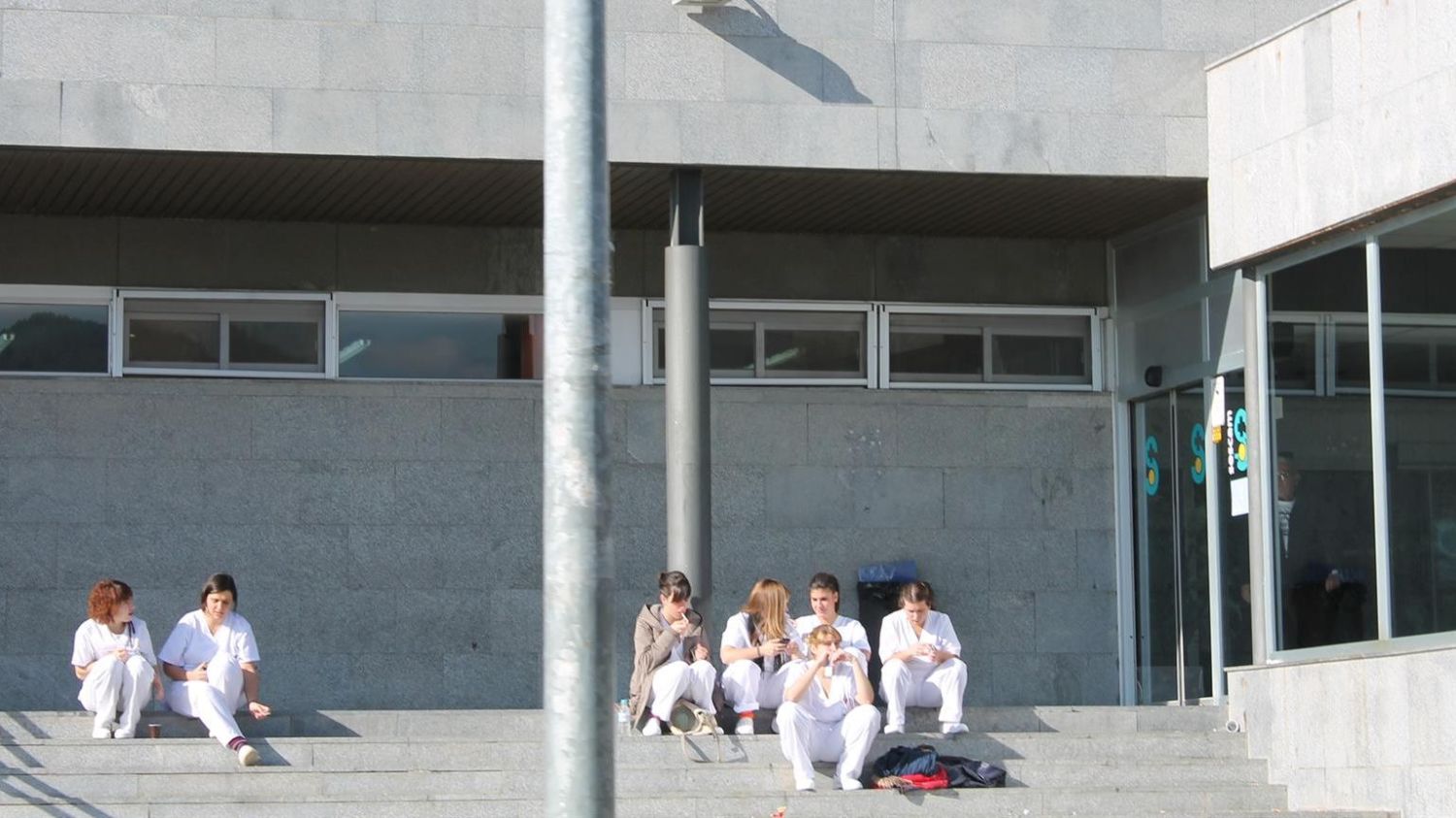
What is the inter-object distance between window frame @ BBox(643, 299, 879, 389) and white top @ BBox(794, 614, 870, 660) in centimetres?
376

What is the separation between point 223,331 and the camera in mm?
17016

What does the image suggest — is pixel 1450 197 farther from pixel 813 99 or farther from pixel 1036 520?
pixel 1036 520

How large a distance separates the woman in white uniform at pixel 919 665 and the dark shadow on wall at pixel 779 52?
3.48 m

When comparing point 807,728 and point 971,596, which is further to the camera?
point 971,596

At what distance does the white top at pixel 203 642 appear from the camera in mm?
13586

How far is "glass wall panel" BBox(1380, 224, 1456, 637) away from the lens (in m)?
12.9

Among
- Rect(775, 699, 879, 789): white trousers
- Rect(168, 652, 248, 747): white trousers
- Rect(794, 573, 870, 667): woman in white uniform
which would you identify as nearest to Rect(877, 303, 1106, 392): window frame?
Rect(794, 573, 870, 667): woman in white uniform

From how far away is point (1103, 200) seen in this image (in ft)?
54.9

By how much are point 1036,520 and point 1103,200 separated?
2767 millimetres

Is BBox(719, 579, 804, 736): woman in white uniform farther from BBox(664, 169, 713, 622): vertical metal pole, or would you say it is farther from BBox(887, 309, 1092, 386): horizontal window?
BBox(887, 309, 1092, 386): horizontal window

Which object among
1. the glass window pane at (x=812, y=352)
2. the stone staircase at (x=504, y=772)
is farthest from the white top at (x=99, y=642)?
the glass window pane at (x=812, y=352)

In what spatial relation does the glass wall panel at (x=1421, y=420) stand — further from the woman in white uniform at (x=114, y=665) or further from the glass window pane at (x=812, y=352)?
the woman in white uniform at (x=114, y=665)

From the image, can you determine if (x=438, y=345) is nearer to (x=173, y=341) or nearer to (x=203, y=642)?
(x=173, y=341)

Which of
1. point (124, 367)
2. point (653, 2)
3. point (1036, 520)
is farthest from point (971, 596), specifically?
point (124, 367)
